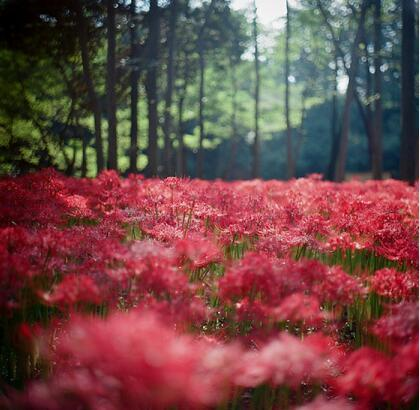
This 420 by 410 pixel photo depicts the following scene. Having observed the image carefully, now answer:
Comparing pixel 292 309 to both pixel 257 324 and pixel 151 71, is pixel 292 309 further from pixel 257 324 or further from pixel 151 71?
pixel 151 71

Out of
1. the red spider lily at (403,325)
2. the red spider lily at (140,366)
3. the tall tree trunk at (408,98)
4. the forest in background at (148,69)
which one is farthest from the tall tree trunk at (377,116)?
the red spider lily at (140,366)

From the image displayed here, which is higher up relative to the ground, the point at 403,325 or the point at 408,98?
the point at 408,98

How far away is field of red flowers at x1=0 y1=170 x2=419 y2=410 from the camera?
1.66m

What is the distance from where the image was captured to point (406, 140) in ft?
30.5

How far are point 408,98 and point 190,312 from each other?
852 cm

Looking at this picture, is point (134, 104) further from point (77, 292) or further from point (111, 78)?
point (77, 292)

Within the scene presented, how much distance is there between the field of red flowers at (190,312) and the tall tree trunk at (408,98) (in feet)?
Result: 18.9

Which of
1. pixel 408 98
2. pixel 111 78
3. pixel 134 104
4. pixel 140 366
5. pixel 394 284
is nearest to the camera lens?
pixel 140 366

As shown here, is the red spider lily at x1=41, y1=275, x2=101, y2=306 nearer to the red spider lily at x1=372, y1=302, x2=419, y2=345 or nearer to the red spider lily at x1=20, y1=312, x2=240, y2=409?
the red spider lily at x1=20, y1=312, x2=240, y2=409

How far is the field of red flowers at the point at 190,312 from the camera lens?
5.43 feet

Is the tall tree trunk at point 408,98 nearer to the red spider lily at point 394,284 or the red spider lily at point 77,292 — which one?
the red spider lily at point 394,284

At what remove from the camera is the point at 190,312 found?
83.3 inches

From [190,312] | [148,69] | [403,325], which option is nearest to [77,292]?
[190,312]

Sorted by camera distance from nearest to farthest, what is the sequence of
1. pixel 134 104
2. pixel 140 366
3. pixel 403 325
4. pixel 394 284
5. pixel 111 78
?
pixel 140 366 → pixel 403 325 → pixel 394 284 → pixel 111 78 → pixel 134 104
